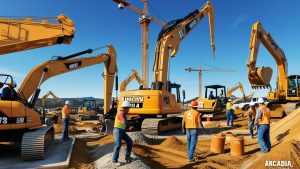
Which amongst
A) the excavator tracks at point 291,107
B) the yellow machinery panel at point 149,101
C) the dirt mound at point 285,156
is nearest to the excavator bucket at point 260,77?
the excavator tracks at point 291,107

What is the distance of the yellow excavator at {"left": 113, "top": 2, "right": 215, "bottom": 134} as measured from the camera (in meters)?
14.2

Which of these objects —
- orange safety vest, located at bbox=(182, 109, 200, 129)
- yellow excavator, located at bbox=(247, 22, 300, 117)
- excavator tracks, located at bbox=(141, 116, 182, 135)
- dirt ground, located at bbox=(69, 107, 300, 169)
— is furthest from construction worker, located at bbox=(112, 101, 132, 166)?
yellow excavator, located at bbox=(247, 22, 300, 117)

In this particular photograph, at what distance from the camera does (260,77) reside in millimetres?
17781

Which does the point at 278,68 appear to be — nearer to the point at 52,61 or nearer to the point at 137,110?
the point at 137,110

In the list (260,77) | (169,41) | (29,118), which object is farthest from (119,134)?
(260,77)

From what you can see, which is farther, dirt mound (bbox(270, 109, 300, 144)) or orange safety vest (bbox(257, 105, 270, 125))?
dirt mound (bbox(270, 109, 300, 144))

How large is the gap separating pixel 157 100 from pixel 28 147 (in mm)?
6999

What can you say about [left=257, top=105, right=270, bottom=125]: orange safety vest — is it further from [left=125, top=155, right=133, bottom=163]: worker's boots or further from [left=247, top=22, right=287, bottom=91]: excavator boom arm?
[left=247, top=22, right=287, bottom=91]: excavator boom arm

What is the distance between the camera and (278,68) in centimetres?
2094

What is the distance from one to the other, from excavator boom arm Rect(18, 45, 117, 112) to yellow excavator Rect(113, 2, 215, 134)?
9.50 ft

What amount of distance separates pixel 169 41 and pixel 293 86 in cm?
937

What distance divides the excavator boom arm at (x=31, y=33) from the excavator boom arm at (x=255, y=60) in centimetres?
1113

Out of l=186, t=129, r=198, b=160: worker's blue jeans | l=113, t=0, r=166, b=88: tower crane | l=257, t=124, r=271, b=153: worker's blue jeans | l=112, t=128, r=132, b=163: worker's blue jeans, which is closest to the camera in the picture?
l=112, t=128, r=132, b=163: worker's blue jeans

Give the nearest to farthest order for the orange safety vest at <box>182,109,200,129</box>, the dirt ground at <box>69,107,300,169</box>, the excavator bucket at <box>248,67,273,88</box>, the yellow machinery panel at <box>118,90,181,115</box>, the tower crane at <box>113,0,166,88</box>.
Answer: the dirt ground at <box>69,107,300,169</box>
the orange safety vest at <box>182,109,200,129</box>
the yellow machinery panel at <box>118,90,181,115</box>
the excavator bucket at <box>248,67,273,88</box>
the tower crane at <box>113,0,166,88</box>
